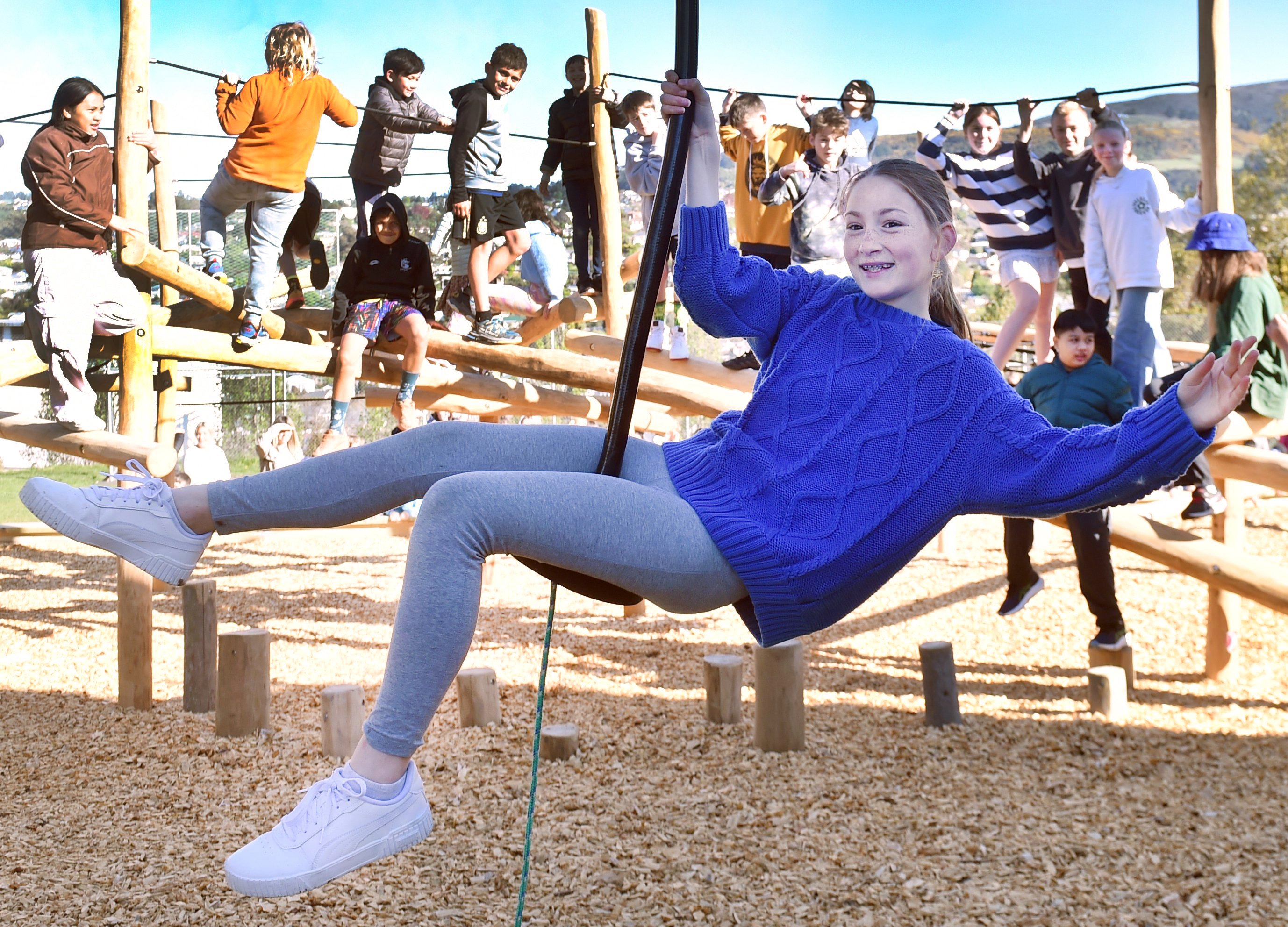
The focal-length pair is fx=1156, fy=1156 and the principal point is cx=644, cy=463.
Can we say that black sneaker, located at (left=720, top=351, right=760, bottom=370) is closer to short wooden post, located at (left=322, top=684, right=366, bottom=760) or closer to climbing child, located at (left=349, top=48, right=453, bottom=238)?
climbing child, located at (left=349, top=48, right=453, bottom=238)

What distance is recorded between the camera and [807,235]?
536cm

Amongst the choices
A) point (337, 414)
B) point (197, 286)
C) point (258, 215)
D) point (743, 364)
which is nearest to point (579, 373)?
point (743, 364)

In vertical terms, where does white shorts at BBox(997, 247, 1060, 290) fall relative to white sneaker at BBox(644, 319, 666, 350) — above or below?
above

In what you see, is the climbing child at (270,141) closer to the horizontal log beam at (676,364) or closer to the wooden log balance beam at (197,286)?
the wooden log balance beam at (197,286)

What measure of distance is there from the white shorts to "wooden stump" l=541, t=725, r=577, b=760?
2789mm

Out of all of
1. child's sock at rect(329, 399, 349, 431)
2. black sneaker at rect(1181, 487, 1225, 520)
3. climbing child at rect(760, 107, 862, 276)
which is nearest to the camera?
black sneaker at rect(1181, 487, 1225, 520)

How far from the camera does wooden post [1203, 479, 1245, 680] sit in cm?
535

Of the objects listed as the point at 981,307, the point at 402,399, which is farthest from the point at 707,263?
the point at 981,307

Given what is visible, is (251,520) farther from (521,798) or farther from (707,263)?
(521,798)

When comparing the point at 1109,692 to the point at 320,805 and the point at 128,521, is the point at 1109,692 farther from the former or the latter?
the point at 128,521

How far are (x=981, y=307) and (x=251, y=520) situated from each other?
34.9m

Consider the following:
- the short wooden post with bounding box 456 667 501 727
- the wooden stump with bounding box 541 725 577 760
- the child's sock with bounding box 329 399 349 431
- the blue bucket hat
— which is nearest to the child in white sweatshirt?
the blue bucket hat

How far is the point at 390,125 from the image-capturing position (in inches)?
Answer: 236

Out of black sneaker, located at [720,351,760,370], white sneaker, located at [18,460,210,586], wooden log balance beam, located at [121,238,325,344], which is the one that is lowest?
white sneaker, located at [18,460,210,586]
